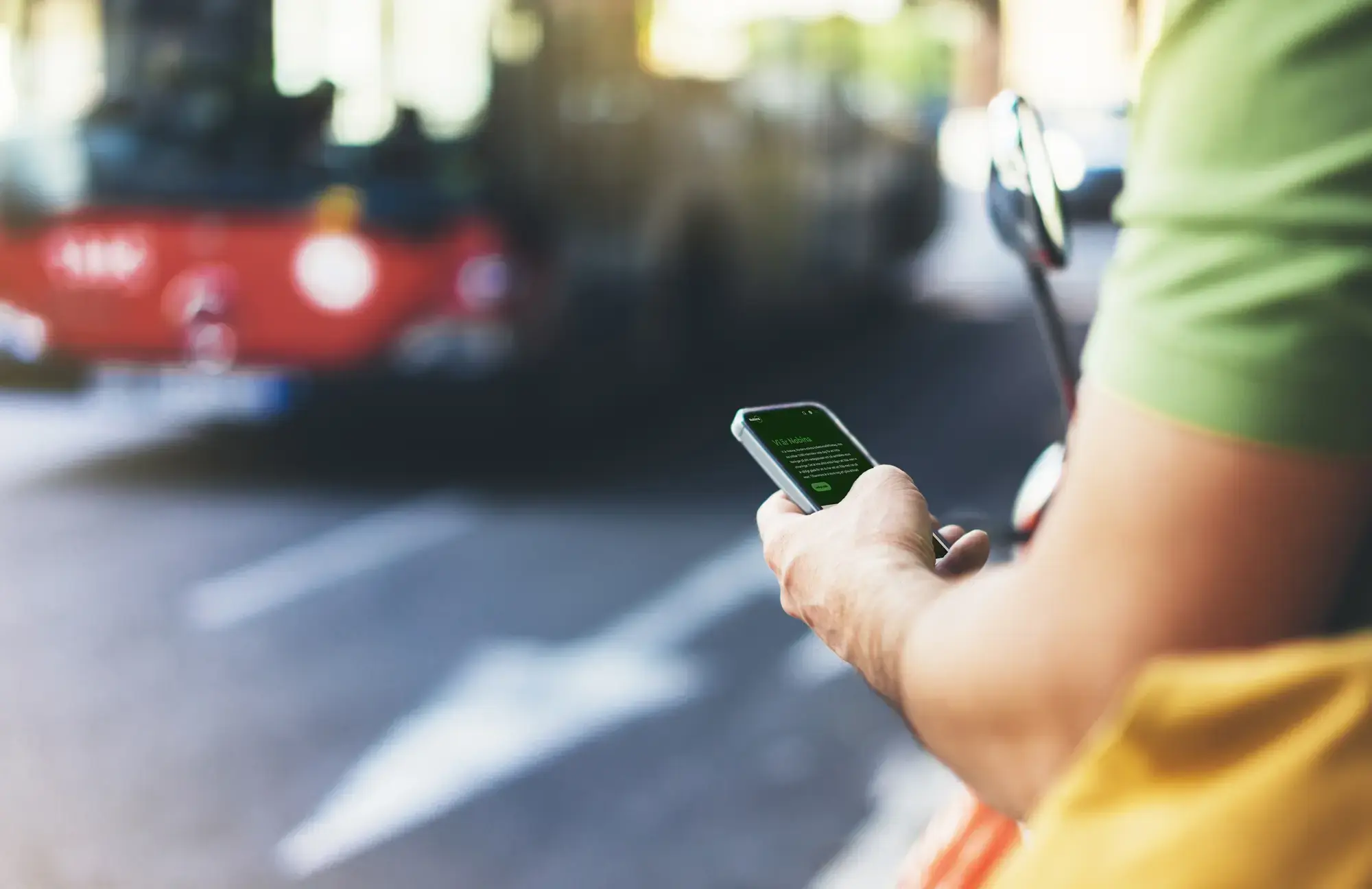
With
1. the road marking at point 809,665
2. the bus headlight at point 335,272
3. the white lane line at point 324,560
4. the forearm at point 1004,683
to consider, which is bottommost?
the white lane line at point 324,560

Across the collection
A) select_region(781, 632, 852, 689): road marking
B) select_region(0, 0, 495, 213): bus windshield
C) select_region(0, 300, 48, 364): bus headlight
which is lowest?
select_region(781, 632, 852, 689): road marking

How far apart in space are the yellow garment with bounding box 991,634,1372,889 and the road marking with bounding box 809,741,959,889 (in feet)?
8.23

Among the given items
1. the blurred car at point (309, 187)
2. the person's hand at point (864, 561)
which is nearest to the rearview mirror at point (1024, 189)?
the person's hand at point (864, 561)

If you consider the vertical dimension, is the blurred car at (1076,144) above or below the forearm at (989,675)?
below

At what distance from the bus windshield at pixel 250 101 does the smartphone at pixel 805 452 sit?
6.18 meters

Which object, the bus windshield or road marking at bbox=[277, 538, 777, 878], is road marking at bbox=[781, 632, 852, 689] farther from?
the bus windshield

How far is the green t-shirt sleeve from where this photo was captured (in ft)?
2.94

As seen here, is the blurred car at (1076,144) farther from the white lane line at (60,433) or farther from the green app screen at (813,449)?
the green app screen at (813,449)

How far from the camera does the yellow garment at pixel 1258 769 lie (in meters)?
0.90

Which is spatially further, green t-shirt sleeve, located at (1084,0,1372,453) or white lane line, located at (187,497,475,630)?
white lane line, located at (187,497,475,630)

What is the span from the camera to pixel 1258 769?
0.91m

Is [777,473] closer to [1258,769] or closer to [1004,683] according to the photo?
[1004,683]

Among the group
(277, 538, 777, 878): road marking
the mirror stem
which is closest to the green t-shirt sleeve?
the mirror stem

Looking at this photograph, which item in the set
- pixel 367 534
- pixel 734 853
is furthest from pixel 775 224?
pixel 734 853
